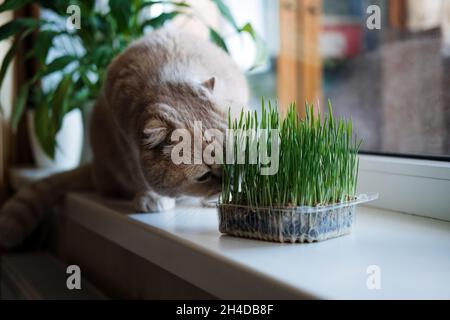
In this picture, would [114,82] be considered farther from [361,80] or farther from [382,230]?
[361,80]

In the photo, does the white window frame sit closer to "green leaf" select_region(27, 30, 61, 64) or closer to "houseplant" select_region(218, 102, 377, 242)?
"houseplant" select_region(218, 102, 377, 242)

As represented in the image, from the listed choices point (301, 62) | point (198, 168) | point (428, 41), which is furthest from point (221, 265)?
point (301, 62)

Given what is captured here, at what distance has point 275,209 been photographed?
655 millimetres

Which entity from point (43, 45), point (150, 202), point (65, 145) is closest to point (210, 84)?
point (150, 202)

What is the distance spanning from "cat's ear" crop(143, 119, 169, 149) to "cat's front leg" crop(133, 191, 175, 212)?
0.14 metres

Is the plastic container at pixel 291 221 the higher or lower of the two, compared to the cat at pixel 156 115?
lower

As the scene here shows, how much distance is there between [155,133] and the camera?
2.63 feet

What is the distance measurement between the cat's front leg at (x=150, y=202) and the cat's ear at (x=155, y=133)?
0.14 m

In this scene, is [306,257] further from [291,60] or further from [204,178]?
[291,60]

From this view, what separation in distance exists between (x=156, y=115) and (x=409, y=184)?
44 cm

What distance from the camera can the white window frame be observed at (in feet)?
2.54

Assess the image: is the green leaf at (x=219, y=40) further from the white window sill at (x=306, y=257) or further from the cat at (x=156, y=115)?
the white window sill at (x=306, y=257)

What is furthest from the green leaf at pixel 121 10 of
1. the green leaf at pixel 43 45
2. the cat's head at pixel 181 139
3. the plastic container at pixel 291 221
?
the plastic container at pixel 291 221

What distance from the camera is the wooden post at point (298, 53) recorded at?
6.66 ft
